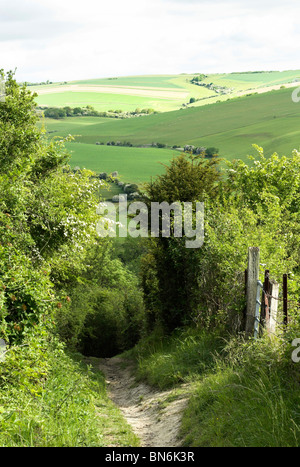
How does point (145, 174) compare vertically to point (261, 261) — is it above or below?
above

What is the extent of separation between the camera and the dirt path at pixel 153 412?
8102mm

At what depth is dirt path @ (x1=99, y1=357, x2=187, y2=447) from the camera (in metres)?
8.10

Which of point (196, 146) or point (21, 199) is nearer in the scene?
point (21, 199)

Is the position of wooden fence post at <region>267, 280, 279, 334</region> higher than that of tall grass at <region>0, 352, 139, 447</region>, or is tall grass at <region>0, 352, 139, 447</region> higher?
wooden fence post at <region>267, 280, 279, 334</region>

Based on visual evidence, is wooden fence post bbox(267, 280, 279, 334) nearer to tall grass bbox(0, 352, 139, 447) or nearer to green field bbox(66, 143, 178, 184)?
tall grass bbox(0, 352, 139, 447)

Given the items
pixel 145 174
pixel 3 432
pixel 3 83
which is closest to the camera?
pixel 3 432

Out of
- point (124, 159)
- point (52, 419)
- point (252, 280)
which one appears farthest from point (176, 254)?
point (124, 159)

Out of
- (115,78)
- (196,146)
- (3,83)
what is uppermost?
(115,78)

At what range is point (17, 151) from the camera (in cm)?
1859

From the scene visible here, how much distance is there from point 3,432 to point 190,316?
960 centimetres

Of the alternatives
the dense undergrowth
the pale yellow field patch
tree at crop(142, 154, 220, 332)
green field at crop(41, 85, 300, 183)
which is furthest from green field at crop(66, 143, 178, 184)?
the dense undergrowth

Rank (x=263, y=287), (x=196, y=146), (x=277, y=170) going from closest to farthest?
(x=263, y=287)
(x=277, y=170)
(x=196, y=146)

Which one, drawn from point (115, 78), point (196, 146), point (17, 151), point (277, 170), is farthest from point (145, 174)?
point (115, 78)
